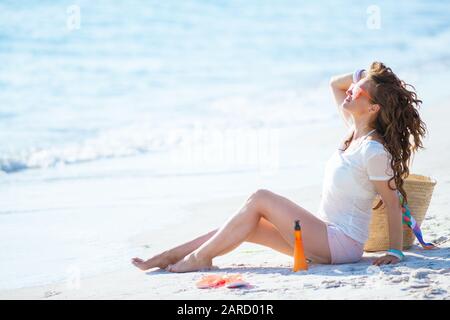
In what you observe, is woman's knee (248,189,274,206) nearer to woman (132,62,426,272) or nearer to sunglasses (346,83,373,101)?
woman (132,62,426,272)

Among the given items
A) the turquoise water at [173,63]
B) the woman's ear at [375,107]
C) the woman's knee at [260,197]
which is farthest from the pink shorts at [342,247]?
the turquoise water at [173,63]

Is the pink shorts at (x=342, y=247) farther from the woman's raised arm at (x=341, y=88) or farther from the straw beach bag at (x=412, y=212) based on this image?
the woman's raised arm at (x=341, y=88)

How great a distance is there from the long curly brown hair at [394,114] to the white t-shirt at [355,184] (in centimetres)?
12

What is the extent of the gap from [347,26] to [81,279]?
25645 mm

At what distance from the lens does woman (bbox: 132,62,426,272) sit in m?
4.66

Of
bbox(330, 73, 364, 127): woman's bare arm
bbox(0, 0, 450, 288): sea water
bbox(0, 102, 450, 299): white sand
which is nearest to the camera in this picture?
bbox(0, 102, 450, 299): white sand

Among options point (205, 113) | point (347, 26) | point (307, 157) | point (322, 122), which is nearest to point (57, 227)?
point (307, 157)

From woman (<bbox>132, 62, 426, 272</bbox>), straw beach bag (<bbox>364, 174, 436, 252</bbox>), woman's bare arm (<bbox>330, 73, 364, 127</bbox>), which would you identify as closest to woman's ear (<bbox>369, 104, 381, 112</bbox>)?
woman (<bbox>132, 62, 426, 272</bbox>)

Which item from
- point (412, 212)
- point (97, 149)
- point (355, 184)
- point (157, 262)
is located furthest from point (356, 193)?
point (97, 149)

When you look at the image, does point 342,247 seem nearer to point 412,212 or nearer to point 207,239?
point 412,212

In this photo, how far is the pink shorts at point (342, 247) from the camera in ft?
15.7

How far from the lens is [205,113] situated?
66.4 ft

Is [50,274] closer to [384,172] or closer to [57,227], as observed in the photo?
[57,227]

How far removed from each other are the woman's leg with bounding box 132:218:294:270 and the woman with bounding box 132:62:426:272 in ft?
0.27
